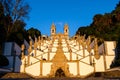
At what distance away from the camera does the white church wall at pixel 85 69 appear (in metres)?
32.1

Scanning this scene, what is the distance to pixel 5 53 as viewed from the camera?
35.0 metres

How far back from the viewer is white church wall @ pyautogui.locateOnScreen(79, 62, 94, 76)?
32125 mm

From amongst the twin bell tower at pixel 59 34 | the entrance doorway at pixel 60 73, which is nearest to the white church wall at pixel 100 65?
the entrance doorway at pixel 60 73

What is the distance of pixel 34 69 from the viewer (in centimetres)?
3250

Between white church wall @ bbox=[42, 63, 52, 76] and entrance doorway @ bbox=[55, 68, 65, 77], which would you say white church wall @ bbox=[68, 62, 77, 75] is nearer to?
entrance doorway @ bbox=[55, 68, 65, 77]

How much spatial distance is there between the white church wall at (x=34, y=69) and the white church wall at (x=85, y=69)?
21.3 feet

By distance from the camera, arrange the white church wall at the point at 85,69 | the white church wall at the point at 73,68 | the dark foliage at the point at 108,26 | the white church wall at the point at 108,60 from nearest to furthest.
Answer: the white church wall at the point at 85,69 < the white church wall at the point at 73,68 < the white church wall at the point at 108,60 < the dark foliage at the point at 108,26

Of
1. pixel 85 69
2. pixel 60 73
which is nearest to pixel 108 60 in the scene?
pixel 85 69

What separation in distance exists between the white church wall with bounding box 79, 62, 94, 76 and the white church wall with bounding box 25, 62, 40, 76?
6.49m

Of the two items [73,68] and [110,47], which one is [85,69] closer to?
[73,68]

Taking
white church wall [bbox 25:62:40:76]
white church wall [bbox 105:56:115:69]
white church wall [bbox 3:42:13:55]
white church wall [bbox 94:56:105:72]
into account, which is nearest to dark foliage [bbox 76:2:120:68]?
white church wall [bbox 105:56:115:69]

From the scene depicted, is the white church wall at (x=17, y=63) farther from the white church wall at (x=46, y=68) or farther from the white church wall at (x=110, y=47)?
the white church wall at (x=110, y=47)

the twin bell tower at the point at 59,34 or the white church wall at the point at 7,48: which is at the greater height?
the twin bell tower at the point at 59,34

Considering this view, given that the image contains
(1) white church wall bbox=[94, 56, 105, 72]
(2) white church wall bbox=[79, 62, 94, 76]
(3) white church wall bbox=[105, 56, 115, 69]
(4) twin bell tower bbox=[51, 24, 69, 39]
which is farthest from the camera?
(4) twin bell tower bbox=[51, 24, 69, 39]
